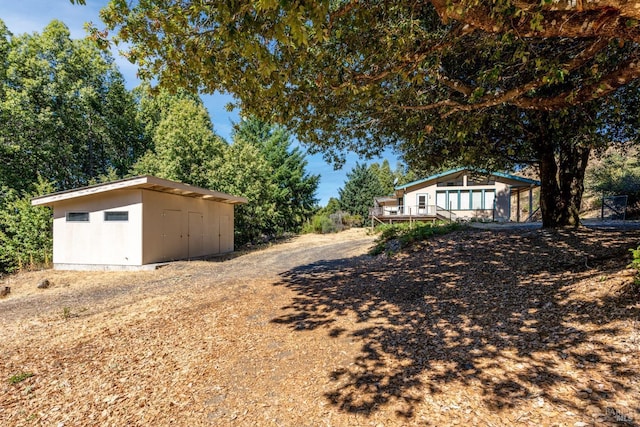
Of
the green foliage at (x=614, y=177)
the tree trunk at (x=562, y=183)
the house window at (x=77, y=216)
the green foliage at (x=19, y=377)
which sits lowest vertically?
Answer: the green foliage at (x=19, y=377)

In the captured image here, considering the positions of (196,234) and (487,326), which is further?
(196,234)

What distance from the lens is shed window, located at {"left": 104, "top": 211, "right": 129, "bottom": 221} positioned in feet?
34.9

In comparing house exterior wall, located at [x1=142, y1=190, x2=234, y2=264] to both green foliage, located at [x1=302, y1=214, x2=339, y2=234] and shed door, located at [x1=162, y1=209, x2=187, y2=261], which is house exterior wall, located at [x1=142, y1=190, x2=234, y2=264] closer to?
shed door, located at [x1=162, y1=209, x2=187, y2=261]

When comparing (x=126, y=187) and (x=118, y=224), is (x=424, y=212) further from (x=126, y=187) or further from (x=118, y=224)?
(x=118, y=224)

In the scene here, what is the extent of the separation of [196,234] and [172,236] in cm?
137

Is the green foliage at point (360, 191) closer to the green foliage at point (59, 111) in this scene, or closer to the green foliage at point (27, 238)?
the green foliage at point (59, 111)

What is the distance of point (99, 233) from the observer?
1088 centimetres

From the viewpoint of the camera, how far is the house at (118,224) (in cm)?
1048

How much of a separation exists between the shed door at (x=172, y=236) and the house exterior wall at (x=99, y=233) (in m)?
1.08

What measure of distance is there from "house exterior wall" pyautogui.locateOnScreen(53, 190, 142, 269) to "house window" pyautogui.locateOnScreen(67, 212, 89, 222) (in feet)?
0.26

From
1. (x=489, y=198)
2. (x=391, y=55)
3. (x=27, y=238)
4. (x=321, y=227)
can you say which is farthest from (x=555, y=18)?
(x=321, y=227)

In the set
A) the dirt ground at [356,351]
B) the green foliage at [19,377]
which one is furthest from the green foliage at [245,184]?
the green foliage at [19,377]

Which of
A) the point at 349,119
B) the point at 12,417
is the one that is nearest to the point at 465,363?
the point at 12,417

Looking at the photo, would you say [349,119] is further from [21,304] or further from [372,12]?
[21,304]
